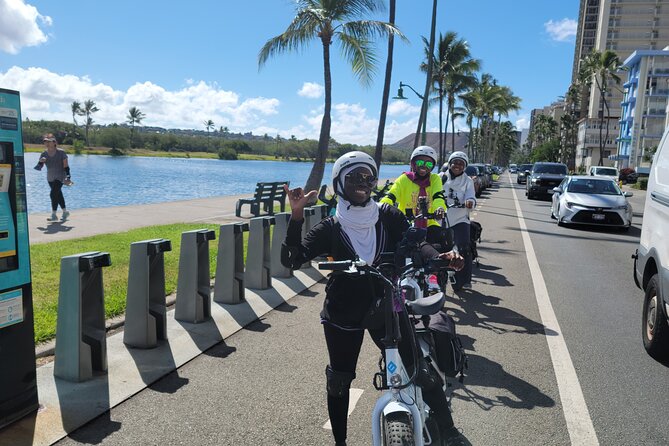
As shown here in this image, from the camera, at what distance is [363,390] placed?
4207 millimetres

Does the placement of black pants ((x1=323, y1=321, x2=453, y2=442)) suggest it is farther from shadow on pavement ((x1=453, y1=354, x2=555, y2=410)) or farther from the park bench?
the park bench

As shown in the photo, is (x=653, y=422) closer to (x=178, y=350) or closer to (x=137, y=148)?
(x=178, y=350)

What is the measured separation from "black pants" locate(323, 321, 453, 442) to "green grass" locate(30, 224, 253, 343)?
3157 mm

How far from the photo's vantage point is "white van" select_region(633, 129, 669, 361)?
4.84 meters

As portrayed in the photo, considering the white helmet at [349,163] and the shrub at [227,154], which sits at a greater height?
the white helmet at [349,163]

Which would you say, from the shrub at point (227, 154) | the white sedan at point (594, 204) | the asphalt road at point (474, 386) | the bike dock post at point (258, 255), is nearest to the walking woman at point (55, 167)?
the bike dock post at point (258, 255)

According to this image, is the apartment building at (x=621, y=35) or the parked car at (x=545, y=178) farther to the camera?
the apartment building at (x=621, y=35)

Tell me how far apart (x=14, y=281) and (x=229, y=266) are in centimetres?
301

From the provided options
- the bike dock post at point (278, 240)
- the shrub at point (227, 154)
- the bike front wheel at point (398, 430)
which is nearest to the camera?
the bike front wheel at point (398, 430)

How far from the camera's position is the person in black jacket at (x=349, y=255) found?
2912 millimetres

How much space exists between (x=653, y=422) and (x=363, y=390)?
6.51ft

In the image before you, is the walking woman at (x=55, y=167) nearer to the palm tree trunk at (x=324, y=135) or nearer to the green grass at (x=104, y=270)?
the green grass at (x=104, y=270)

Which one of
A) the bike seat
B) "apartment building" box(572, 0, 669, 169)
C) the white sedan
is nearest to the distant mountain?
the white sedan

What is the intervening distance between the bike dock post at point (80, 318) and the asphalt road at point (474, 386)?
0.49 meters
